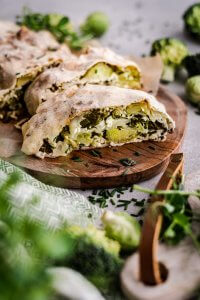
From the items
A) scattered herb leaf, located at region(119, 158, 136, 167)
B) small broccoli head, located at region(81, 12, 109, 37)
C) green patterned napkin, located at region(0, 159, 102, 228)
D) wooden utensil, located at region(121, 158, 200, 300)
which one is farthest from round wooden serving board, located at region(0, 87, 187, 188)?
small broccoli head, located at region(81, 12, 109, 37)

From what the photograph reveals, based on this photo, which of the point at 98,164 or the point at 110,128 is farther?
the point at 110,128

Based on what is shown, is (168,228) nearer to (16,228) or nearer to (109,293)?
(109,293)

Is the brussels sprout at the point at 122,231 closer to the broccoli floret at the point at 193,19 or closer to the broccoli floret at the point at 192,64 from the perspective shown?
the broccoli floret at the point at 192,64

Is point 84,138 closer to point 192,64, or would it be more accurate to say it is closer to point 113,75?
point 113,75

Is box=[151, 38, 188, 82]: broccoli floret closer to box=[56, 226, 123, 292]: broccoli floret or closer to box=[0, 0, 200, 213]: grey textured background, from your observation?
box=[0, 0, 200, 213]: grey textured background

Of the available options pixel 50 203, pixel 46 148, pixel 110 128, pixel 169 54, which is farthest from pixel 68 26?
pixel 50 203
